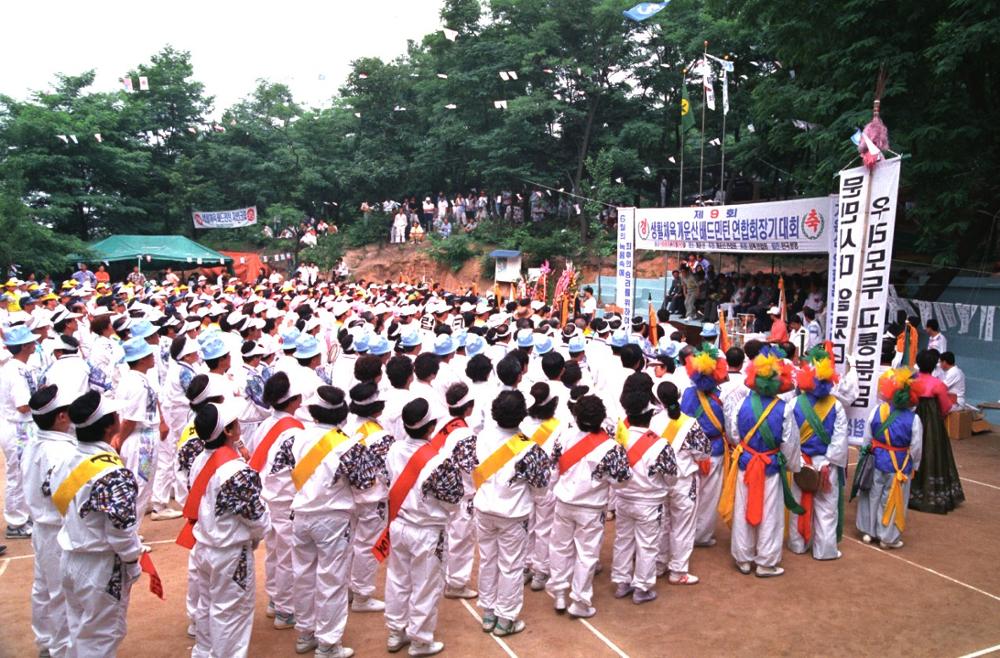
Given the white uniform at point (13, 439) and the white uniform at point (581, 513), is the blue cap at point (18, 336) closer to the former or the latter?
the white uniform at point (13, 439)

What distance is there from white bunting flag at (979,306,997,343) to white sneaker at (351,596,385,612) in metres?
9.97

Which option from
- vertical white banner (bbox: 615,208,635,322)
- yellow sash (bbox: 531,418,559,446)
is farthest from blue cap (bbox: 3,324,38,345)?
vertical white banner (bbox: 615,208,635,322)

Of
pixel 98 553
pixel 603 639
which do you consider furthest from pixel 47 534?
pixel 603 639

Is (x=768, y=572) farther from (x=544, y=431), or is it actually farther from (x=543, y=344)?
(x=543, y=344)

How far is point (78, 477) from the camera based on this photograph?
153 inches

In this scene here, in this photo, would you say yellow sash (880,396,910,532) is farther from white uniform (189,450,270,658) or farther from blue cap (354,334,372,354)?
white uniform (189,450,270,658)

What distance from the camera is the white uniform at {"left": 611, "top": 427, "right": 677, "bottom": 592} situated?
525 cm

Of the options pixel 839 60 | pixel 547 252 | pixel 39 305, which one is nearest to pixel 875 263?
pixel 839 60

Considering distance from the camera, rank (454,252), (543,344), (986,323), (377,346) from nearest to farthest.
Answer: (377,346), (543,344), (986,323), (454,252)

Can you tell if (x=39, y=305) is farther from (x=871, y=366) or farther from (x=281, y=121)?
(x=281, y=121)

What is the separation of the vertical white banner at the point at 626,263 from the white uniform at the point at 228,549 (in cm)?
920

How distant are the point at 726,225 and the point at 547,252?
45.4 feet

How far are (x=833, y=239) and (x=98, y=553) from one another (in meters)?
10.0

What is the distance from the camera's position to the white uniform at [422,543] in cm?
462
